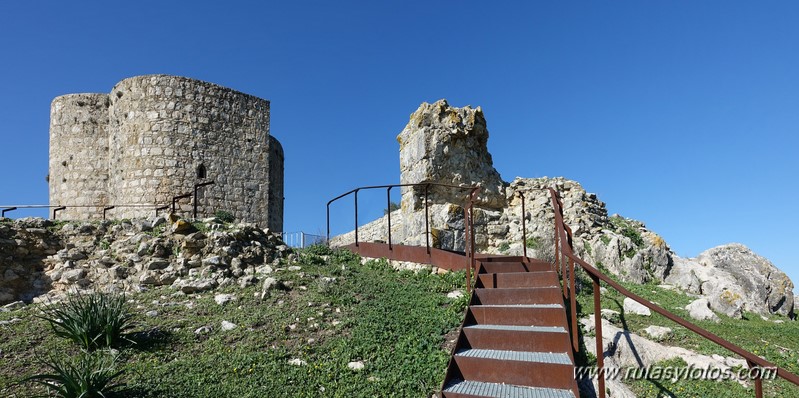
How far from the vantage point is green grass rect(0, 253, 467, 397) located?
4.64 meters

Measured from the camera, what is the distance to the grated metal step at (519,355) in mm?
4539

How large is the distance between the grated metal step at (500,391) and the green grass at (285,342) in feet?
0.84

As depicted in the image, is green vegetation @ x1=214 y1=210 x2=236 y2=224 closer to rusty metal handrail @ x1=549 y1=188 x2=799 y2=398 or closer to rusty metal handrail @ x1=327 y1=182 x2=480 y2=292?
rusty metal handrail @ x1=327 y1=182 x2=480 y2=292

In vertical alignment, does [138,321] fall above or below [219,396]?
above

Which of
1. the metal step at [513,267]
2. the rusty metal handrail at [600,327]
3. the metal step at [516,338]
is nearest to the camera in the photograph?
the rusty metal handrail at [600,327]

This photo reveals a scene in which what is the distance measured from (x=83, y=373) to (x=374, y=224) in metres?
11.9

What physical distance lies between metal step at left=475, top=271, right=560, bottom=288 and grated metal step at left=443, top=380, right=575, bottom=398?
195 cm

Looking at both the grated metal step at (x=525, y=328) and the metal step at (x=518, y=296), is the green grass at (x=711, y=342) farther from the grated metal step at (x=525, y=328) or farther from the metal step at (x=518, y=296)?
the metal step at (x=518, y=296)

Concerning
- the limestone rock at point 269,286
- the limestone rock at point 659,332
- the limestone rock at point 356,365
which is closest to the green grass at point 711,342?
the limestone rock at point 659,332

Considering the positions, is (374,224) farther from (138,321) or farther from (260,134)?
(138,321)

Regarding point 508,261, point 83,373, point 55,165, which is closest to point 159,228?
point 83,373

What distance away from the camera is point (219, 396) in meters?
4.48

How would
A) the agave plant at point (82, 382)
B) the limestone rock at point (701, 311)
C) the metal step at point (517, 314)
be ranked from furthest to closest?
the limestone rock at point (701, 311) < the metal step at point (517, 314) < the agave plant at point (82, 382)

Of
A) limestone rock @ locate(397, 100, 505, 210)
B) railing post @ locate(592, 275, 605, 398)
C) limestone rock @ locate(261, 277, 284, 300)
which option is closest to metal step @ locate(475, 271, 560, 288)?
railing post @ locate(592, 275, 605, 398)
